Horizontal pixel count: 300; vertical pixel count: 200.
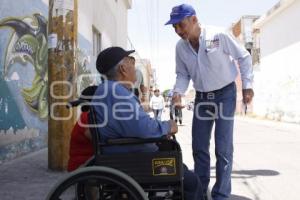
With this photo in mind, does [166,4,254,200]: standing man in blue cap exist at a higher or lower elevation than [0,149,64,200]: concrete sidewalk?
higher

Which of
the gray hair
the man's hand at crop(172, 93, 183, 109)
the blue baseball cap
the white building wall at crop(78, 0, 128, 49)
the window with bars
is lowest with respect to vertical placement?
the man's hand at crop(172, 93, 183, 109)

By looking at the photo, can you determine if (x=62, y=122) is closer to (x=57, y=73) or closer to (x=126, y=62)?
Result: (x=57, y=73)

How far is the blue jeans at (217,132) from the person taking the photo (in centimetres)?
450

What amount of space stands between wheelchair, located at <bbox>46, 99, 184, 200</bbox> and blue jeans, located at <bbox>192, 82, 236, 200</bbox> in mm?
1365

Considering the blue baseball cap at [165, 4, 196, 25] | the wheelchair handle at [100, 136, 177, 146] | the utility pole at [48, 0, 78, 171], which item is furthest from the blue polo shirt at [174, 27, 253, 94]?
the utility pole at [48, 0, 78, 171]

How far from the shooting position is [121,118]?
10.2 ft

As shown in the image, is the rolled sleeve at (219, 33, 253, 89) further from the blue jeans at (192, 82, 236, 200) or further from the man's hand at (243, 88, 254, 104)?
the blue jeans at (192, 82, 236, 200)

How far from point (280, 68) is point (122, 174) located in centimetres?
2689

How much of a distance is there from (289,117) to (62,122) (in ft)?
68.3

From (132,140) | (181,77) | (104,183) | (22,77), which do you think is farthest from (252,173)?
(104,183)

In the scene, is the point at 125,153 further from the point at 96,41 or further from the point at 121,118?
the point at 96,41

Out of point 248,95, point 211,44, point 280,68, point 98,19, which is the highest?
point 98,19

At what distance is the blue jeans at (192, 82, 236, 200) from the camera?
4504 mm

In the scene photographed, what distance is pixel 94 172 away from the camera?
9.70 feet
